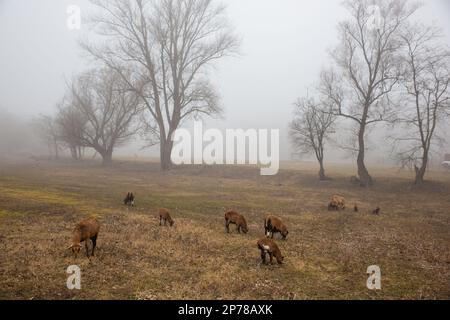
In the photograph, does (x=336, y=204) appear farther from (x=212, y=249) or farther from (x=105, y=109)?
(x=105, y=109)

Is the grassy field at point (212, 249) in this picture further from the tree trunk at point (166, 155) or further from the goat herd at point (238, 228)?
the tree trunk at point (166, 155)

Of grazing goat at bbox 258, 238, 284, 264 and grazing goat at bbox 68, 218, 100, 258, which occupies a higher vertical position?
grazing goat at bbox 68, 218, 100, 258

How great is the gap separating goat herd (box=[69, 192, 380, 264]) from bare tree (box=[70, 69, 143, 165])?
39.9 m

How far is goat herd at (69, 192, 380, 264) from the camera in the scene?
12.2 metres

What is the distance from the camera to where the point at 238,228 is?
16.8 m

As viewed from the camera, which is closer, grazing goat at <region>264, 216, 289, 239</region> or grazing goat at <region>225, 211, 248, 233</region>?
grazing goat at <region>264, 216, 289, 239</region>

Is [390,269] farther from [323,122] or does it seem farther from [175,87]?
[175,87]

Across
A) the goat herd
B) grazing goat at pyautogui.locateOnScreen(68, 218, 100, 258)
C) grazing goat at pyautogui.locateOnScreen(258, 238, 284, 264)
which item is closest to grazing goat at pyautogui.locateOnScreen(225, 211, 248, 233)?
the goat herd

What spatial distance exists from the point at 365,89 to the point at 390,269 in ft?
96.0

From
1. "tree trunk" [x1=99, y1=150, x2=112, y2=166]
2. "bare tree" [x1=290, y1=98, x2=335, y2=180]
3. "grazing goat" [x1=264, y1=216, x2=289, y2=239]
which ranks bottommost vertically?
"grazing goat" [x1=264, y1=216, x2=289, y2=239]

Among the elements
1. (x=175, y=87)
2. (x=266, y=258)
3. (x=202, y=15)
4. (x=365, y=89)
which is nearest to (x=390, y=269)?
(x=266, y=258)

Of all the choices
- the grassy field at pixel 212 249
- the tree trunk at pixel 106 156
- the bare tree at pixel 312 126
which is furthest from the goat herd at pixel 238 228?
the tree trunk at pixel 106 156

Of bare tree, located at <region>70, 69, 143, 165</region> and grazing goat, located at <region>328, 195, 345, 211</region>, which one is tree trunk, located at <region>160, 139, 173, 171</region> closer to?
bare tree, located at <region>70, 69, 143, 165</region>
